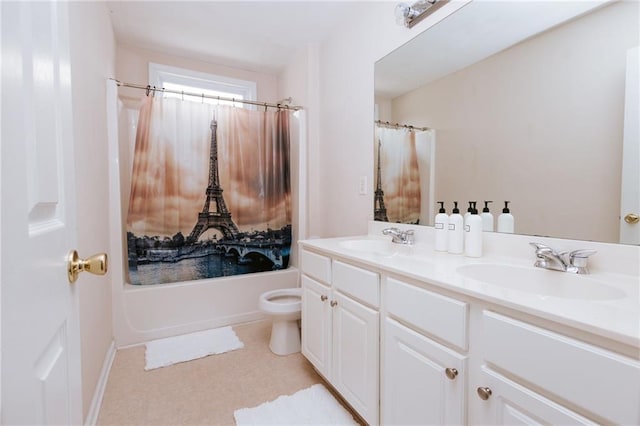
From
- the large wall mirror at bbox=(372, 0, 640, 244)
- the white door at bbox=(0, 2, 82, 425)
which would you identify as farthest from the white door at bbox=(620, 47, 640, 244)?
the white door at bbox=(0, 2, 82, 425)

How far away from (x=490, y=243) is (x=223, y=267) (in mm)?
2170

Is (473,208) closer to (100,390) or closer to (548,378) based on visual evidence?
(548,378)

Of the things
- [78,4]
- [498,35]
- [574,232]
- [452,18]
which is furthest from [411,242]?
[78,4]

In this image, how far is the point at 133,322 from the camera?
221 centimetres

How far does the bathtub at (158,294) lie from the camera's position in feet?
Result: 6.85

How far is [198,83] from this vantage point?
2916 millimetres

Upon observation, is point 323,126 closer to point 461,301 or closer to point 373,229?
point 373,229

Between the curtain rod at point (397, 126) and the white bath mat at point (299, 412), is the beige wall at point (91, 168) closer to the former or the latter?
the white bath mat at point (299, 412)

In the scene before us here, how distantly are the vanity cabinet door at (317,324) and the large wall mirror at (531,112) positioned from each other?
73 cm

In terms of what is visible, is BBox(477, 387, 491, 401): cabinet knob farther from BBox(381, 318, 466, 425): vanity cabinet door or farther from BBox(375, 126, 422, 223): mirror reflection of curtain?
BBox(375, 126, 422, 223): mirror reflection of curtain

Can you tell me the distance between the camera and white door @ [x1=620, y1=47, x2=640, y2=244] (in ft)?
3.03

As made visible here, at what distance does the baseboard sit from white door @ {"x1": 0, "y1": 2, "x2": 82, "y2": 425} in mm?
1089

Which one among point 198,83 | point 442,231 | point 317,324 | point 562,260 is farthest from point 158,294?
point 562,260

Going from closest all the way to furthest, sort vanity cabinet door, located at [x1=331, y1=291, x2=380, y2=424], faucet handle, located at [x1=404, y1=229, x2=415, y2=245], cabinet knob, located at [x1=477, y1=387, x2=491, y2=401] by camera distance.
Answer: cabinet knob, located at [x1=477, y1=387, x2=491, y2=401]
vanity cabinet door, located at [x1=331, y1=291, x2=380, y2=424]
faucet handle, located at [x1=404, y1=229, x2=415, y2=245]
